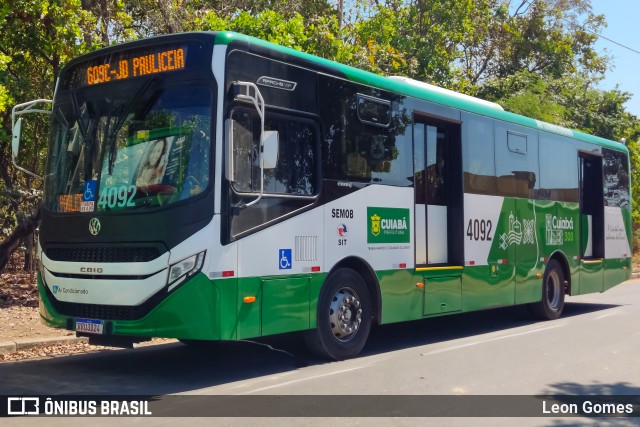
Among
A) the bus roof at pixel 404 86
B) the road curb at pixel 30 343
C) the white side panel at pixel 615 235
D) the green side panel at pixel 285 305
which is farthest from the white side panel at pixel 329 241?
the white side panel at pixel 615 235

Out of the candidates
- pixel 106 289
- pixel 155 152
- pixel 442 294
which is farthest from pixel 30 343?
pixel 442 294

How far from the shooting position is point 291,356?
9.59 m

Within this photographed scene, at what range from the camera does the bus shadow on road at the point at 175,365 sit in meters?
7.71

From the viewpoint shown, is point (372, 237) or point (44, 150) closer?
point (372, 237)

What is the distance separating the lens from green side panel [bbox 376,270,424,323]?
9633 millimetres

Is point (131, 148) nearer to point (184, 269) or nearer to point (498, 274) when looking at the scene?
point (184, 269)

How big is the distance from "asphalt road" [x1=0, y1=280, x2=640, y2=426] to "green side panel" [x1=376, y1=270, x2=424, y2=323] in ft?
1.70

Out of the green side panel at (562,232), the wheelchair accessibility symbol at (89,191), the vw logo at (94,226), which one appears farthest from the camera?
the green side panel at (562,232)

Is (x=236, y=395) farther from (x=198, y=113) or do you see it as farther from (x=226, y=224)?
(x=198, y=113)

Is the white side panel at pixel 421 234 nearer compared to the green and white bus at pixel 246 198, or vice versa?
the green and white bus at pixel 246 198

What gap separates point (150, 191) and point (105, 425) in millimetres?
2498

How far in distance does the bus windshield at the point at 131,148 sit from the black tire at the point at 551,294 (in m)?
8.25

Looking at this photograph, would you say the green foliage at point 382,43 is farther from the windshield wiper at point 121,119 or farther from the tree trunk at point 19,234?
the windshield wiper at point 121,119

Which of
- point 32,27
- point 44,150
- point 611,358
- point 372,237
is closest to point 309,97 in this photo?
point 372,237
